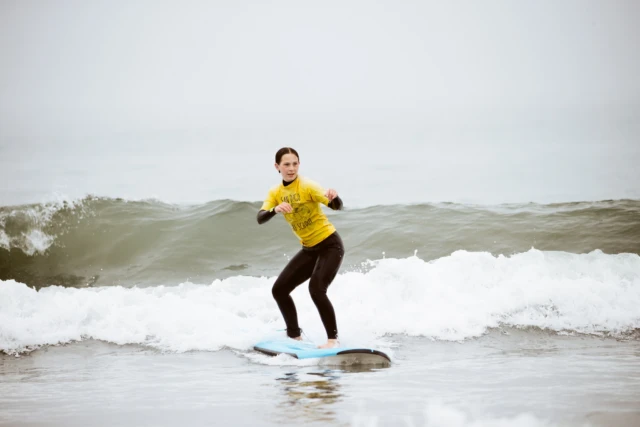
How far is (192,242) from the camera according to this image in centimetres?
1404

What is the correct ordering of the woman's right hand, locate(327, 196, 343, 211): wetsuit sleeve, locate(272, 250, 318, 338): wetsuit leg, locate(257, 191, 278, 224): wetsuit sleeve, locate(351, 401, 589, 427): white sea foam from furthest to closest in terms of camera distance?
1. locate(272, 250, 318, 338): wetsuit leg
2. locate(257, 191, 278, 224): wetsuit sleeve
3. locate(327, 196, 343, 211): wetsuit sleeve
4. the woman's right hand
5. locate(351, 401, 589, 427): white sea foam

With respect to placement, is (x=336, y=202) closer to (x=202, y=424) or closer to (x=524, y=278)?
(x=202, y=424)

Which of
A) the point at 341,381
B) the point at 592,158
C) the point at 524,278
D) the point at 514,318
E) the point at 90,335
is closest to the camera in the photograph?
the point at 341,381

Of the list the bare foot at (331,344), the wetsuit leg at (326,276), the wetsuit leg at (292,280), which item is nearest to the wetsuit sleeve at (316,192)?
the wetsuit leg at (326,276)

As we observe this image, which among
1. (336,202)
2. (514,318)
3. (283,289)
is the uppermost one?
(336,202)

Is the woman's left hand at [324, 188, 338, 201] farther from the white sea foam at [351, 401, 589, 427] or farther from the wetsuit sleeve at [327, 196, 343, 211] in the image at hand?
the white sea foam at [351, 401, 589, 427]

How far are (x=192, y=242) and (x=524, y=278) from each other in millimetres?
7351

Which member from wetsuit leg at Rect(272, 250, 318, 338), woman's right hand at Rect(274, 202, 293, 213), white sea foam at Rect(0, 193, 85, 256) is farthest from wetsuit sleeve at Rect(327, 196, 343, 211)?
white sea foam at Rect(0, 193, 85, 256)

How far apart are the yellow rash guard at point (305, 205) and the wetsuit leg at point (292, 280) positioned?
0.58ft

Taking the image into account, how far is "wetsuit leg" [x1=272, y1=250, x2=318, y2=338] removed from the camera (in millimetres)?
6883

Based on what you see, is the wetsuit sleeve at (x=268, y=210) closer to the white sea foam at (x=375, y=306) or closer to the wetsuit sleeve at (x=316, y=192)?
the wetsuit sleeve at (x=316, y=192)

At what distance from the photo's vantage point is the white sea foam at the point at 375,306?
790 cm

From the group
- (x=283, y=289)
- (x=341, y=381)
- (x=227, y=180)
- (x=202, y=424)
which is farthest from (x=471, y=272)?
(x=227, y=180)

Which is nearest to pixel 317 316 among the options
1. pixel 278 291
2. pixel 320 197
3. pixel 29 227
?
pixel 278 291
